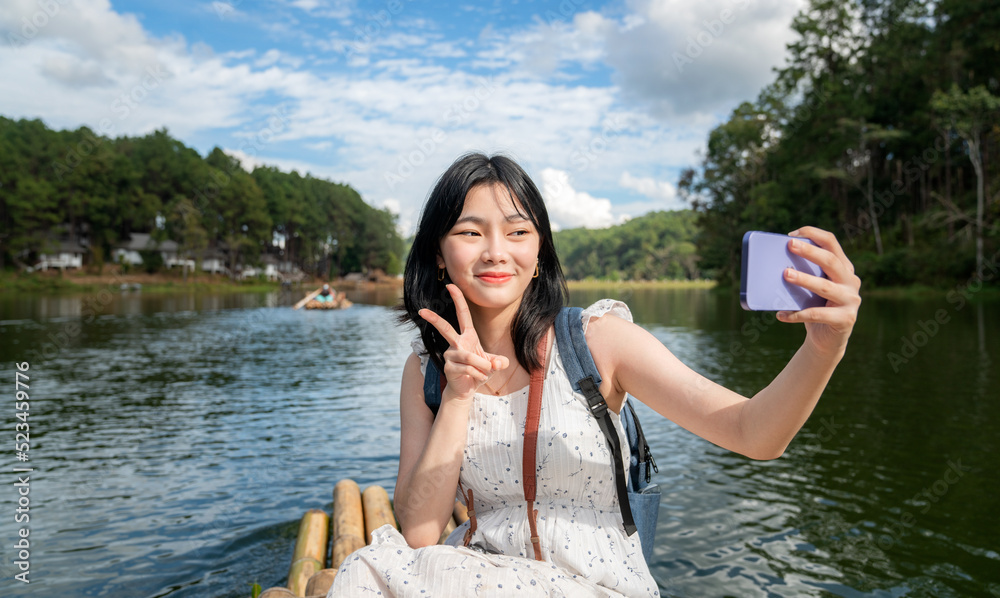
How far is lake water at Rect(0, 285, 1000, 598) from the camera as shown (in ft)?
17.8

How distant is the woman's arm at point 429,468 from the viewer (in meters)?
2.05

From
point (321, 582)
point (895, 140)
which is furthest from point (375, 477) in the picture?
point (895, 140)

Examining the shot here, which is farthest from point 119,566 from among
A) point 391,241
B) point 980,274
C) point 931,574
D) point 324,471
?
point 391,241

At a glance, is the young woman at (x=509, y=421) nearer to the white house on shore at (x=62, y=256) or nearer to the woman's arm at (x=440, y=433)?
the woman's arm at (x=440, y=433)

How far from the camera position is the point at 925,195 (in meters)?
41.9

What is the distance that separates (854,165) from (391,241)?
263ft

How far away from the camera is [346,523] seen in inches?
217

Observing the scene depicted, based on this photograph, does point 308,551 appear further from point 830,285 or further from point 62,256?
point 62,256

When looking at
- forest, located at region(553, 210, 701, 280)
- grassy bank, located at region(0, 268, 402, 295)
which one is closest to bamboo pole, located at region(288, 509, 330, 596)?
grassy bank, located at region(0, 268, 402, 295)

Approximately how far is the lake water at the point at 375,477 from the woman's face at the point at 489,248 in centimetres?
143

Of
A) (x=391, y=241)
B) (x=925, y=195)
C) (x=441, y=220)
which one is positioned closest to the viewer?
(x=441, y=220)

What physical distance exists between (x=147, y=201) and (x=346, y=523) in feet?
253

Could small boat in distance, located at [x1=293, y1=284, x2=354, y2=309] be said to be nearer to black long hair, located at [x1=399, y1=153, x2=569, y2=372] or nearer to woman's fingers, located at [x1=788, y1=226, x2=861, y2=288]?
black long hair, located at [x1=399, y1=153, x2=569, y2=372]

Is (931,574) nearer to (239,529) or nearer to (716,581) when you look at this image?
(716,581)
